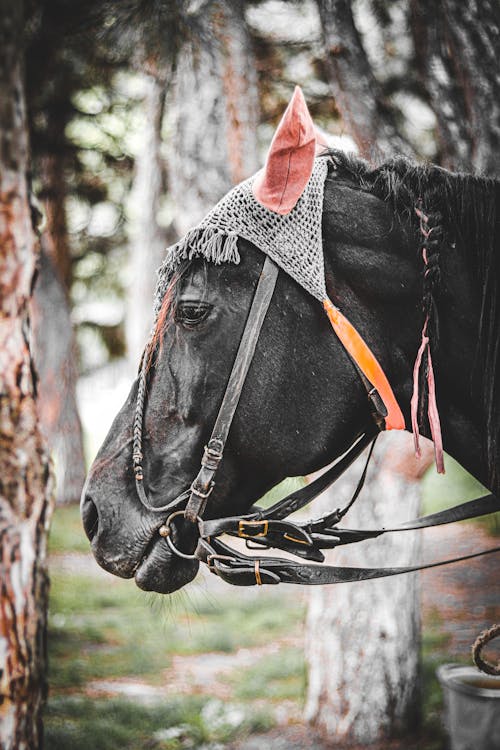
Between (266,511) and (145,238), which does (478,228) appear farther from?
(145,238)

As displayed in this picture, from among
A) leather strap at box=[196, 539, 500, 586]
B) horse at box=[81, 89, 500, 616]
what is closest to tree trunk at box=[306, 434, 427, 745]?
leather strap at box=[196, 539, 500, 586]

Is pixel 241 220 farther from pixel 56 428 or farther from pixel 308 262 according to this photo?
pixel 56 428

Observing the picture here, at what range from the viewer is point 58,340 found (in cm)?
1030

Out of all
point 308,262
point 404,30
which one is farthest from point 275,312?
point 404,30

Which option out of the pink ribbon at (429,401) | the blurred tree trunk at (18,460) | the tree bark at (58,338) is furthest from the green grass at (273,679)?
the tree bark at (58,338)

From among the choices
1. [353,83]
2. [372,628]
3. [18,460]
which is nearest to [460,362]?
[18,460]

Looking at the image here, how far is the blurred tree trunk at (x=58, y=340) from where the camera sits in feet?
31.1

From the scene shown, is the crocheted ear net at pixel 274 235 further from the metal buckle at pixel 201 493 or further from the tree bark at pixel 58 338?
the tree bark at pixel 58 338

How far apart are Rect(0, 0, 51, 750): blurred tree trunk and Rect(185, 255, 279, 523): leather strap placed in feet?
4.41

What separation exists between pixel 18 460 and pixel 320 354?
164cm

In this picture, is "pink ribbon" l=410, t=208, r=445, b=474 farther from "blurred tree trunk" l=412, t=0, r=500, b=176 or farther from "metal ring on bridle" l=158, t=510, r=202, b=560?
"blurred tree trunk" l=412, t=0, r=500, b=176

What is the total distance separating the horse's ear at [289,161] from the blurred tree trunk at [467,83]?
1.74 m

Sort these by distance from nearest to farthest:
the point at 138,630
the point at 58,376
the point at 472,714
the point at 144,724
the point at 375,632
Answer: the point at 472,714
the point at 375,632
the point at 144,724
the point at 138,630
the point at 58,376

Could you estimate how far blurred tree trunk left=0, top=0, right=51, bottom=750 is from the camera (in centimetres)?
277
